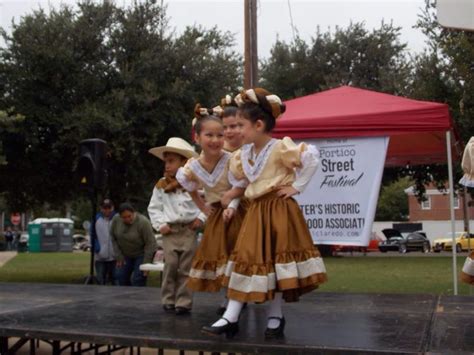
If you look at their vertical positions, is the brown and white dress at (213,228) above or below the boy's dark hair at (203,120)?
Answer: below

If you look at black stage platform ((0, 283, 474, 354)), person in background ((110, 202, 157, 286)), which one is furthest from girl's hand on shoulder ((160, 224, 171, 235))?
person in background ((110, 202, 157, 286))

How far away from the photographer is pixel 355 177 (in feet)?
22.5

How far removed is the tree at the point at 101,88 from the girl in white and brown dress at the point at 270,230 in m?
9.12

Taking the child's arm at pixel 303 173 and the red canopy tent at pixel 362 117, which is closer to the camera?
the child's arm at pixel 303 173

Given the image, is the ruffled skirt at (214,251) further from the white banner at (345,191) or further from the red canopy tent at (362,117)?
the red canopy tent at (362,117)

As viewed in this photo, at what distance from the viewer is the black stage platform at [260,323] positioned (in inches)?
135

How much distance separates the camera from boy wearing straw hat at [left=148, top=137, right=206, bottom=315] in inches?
189

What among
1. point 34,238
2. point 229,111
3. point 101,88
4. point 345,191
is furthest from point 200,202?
point 34,238

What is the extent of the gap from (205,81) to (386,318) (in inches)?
398

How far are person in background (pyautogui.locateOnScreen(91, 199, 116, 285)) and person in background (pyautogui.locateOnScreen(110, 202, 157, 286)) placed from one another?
1.95 ft

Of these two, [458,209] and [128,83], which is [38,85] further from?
[458,209]

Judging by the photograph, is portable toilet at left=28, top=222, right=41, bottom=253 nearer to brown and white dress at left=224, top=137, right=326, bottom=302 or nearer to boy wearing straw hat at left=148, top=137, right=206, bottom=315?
boy wearing straw hat at left=148, top=137, right=206, bottom=315

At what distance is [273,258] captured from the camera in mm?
3705

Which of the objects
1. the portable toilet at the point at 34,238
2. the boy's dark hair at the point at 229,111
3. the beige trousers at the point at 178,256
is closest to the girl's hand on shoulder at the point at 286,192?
the boy's dark hair at the point at 229,111
